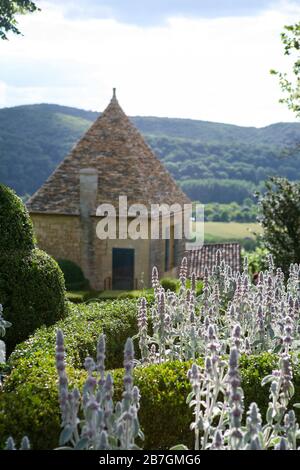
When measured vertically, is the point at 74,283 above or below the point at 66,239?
below

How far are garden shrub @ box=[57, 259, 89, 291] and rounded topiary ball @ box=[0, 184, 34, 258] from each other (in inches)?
583

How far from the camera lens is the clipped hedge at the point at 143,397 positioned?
221 inches

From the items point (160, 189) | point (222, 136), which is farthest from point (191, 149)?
point (160, 189)

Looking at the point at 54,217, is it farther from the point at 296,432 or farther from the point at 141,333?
the point at 296,432

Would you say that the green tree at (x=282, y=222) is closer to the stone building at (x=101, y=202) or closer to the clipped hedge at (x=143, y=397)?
the stone building at (x=101, y=202)

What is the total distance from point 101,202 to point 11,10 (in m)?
8.45

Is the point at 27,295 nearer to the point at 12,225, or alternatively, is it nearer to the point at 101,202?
the point at 12,225

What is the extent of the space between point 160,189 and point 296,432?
22.7 metres

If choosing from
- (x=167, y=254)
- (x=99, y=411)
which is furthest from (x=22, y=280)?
(x=167, y=254)

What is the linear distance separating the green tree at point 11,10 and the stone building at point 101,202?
5603 millimetres

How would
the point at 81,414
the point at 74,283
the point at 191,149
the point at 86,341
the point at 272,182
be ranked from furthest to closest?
the point at 191,149
the point at 74,283
the point at 272,182
the point at 86,341
the point at 81,414

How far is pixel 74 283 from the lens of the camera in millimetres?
25078

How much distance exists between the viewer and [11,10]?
25500mm

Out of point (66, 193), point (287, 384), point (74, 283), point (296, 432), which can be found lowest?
point (74, 283)
